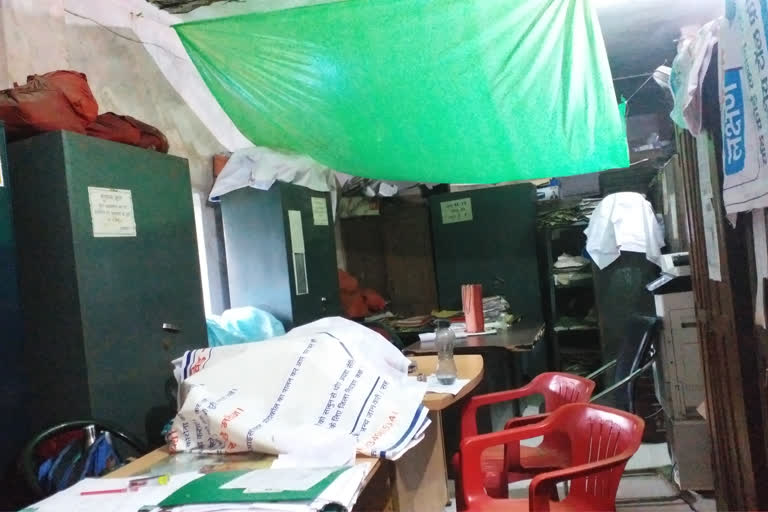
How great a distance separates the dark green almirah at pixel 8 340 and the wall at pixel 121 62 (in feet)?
2.36

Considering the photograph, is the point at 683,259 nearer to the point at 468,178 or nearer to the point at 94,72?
the point at 468,178

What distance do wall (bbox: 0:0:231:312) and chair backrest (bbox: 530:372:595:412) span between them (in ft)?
6.15

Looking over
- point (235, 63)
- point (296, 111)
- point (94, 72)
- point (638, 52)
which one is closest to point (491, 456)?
point (296, 111)

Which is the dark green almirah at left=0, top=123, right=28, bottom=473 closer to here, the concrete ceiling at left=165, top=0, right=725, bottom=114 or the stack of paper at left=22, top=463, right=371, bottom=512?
the stack of paper at left=22, top=463, right=371, bottom=512

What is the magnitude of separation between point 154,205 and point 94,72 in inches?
37.3

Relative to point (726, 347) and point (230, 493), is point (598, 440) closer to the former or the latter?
point (726, 347)

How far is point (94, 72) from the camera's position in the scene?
254 centimetres

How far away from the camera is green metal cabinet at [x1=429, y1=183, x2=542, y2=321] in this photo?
459 cm

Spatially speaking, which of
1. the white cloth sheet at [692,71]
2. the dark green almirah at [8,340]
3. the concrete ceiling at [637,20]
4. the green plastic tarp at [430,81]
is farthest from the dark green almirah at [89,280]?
the white cloth sheet at [692,71]

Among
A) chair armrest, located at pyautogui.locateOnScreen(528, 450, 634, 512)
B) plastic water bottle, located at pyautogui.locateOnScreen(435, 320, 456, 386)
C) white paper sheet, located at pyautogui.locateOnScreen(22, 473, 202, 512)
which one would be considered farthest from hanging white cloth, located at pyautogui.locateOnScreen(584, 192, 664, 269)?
A: white paper sheet, located at pyautogui.locateOnScreen(22, 473, 202, 512)

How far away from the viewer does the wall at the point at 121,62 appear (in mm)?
2141

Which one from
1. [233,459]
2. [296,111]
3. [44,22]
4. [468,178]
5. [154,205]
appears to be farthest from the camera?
[468,178]

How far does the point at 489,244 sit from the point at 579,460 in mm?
3028

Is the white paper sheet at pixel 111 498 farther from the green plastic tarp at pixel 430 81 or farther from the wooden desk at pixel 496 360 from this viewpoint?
the wooden desk at pixel 496 360
